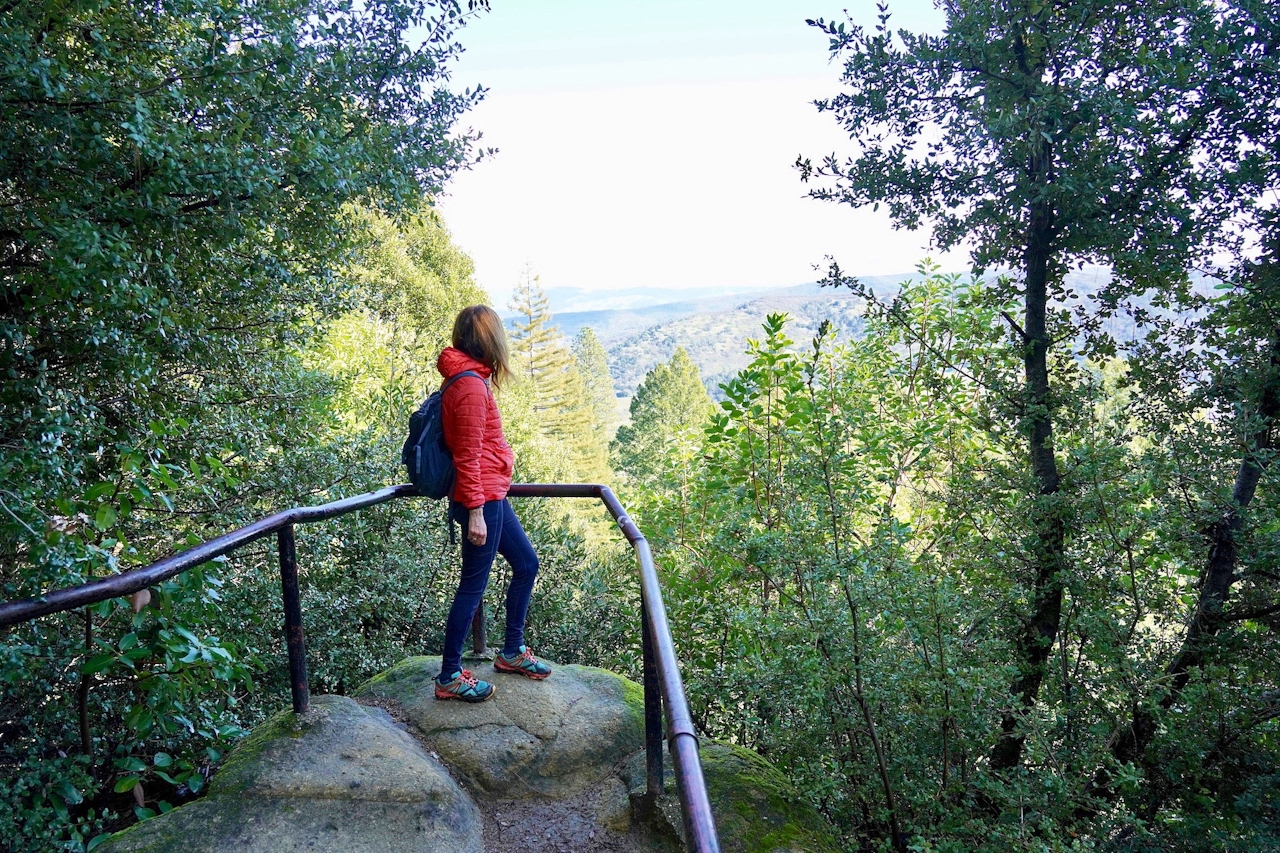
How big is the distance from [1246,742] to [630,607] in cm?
442

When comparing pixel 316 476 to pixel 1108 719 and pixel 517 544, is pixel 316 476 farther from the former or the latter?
pixel 1108 719

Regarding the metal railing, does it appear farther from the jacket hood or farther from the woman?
the jacket hood

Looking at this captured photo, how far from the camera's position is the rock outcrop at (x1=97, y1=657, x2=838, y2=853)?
2.64 m

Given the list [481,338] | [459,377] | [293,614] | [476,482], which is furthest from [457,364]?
[293,614]

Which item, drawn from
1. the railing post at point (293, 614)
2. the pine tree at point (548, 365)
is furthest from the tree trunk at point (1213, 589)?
the pine tree at point (548, 365)

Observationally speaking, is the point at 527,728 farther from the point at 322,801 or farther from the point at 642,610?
the point at 642,610

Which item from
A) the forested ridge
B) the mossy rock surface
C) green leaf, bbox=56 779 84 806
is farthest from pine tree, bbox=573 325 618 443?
green leaf, bbox=56 779 84 806

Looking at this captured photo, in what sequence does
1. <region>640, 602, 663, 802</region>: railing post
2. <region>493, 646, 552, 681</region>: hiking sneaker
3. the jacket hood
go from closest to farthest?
<region>640, 602, 663, 802</region>: railing post, the jacket hood, <region>493, 646, 552, 681</region>: hiking sneaker

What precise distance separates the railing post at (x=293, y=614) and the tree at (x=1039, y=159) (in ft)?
11.3

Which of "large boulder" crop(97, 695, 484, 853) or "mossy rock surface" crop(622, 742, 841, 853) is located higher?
"large boulder" crop(97, 695, 484, 853)

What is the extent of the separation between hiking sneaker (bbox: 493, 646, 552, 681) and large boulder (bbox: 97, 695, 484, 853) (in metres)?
0.82

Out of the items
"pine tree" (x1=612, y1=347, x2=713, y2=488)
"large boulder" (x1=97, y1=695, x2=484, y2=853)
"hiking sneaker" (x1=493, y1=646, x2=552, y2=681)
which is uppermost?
"large boulder" (x1=97, y1=695, x2=484, y2=853)

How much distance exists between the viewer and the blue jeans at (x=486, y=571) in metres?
3.77

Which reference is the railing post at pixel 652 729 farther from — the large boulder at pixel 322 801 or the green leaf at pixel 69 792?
the green leaf at pixel 69 792
